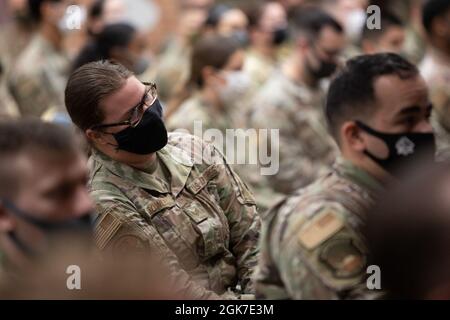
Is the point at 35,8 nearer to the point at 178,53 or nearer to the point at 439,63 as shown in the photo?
the point at 178,53

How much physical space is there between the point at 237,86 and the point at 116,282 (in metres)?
4.27

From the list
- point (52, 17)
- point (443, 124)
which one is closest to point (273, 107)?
point (443, 124)

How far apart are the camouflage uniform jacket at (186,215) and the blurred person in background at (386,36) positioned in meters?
4.53

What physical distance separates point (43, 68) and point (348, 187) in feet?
18.1

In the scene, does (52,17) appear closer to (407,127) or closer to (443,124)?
(443,124)

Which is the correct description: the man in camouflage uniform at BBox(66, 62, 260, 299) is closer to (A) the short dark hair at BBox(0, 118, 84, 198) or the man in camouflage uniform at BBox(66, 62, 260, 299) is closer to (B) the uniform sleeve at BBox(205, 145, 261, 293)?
(B) the uniform sleeve at BBox(205, 145, 261, 293)

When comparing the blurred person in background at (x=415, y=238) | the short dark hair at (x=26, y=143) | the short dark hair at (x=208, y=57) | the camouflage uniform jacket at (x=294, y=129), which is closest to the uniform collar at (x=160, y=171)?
the short dark hair at (x=26, y=143)

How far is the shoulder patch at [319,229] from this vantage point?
3396 mm

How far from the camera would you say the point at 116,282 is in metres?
3.09

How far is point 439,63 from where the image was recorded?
6562 millimetres

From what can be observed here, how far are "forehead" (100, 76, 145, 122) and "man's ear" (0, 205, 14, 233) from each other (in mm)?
935

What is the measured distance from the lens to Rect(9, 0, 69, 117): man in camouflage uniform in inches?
334

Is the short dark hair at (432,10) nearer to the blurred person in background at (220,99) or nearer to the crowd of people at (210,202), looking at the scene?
the crowd of people at (210,202)
